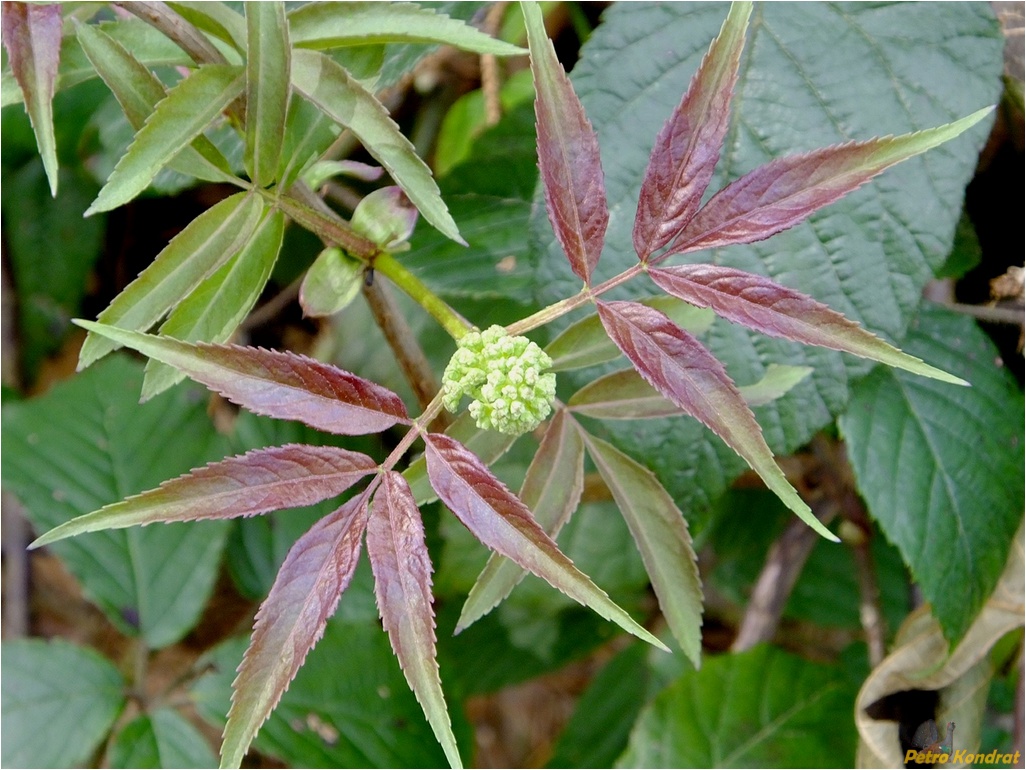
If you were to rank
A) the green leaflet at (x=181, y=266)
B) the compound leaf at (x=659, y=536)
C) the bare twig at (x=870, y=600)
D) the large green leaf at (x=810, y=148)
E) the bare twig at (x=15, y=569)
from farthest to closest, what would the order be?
A: the bare twig at (x=15, y=569) < the bare twig at (x=870, y=600) < the large green leaf at (x=810, y=148) < the compound leaf at (x=659, y=536) < the green leaflet at (x=181, y=266)

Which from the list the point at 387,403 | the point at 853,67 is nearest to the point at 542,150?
the point at 387,403

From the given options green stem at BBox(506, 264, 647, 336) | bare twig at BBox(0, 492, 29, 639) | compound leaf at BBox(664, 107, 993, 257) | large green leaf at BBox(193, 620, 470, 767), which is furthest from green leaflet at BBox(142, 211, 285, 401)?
bare twig at BBox(0, 492, 29, 639)

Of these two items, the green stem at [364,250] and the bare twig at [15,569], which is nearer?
the green stem at [364,250]

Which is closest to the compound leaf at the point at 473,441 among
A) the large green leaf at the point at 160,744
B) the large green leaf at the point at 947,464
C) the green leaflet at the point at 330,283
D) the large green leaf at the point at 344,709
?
the green leaflet at the point at 330,283

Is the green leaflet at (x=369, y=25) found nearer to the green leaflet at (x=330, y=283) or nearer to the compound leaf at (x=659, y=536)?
the green leaflet at (x=330, y=283)

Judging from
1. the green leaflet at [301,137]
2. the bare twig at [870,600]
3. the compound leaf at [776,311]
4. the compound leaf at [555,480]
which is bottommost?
the bare twig at [870,600]
